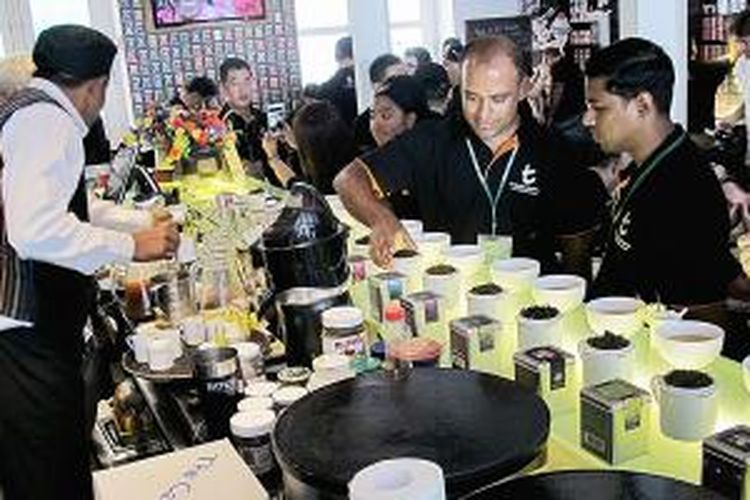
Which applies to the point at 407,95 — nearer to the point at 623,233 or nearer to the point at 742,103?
the point at 623,233

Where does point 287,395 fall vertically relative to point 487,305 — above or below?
below

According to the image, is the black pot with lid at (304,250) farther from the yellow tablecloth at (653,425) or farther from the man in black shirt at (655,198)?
the man in black shirt at (655,198)

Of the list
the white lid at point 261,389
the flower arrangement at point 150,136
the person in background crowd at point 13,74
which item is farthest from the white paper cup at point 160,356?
the flower arrangement at point 150,136

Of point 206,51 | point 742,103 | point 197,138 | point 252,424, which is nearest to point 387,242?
point 252,424

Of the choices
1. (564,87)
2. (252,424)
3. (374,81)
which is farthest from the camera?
(564,87)

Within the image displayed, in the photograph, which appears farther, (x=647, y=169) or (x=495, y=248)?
(x=647, y=169)

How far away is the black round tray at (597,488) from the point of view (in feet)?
3.00

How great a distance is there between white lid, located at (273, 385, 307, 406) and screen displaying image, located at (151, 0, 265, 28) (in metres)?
8.28

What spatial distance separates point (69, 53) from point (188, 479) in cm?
167

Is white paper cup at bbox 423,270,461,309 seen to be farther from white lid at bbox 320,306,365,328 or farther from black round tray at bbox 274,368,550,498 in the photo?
black round tray at bbox 274,368,550,498

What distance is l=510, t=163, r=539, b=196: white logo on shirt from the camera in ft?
8.41

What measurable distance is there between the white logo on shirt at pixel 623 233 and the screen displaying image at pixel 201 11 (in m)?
7.76

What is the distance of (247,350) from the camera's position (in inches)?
69.7

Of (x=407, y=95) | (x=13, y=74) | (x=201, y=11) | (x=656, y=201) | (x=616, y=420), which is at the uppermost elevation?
(x=201, y=11)
